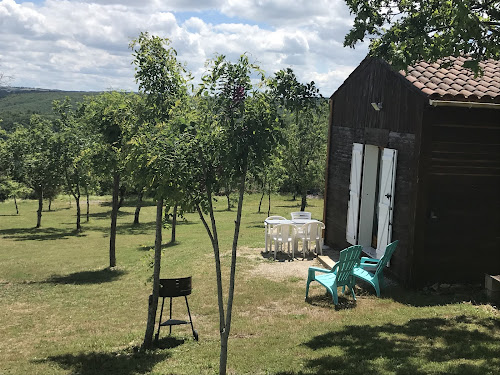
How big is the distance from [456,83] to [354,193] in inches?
133

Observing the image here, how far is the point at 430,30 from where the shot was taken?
19.0 feet

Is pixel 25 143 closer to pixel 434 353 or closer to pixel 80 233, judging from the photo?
pixel 80 233

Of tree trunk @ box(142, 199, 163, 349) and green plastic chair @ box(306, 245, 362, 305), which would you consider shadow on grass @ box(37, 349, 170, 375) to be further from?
green plastic chair @ box(306, 245, 362, 305)

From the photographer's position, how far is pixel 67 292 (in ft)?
37.5

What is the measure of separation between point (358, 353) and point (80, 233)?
69.3 ft

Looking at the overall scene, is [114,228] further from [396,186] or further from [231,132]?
[231,132]

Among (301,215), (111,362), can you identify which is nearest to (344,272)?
(111,362)

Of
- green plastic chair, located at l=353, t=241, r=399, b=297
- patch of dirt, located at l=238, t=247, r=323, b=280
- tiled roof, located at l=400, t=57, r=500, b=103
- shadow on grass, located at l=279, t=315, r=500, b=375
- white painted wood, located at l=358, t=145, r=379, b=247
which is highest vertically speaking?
tiled roof, located at l=400, t=57, r=500, b=103

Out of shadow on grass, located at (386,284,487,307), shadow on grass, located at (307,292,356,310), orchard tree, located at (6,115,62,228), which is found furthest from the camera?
orchard tree, located at (6,115,62,228)

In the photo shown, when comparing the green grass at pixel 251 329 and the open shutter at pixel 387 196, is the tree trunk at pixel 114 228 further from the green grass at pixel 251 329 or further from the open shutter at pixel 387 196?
the open shutter at pixel 387 196

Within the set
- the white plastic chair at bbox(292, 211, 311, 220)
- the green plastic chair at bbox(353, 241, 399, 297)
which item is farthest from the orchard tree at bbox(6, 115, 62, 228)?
the green plastic chair at bbox(353, 241, 399, 297)

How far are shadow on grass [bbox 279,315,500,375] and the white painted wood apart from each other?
393 centimetres

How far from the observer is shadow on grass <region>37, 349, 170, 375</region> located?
570cm

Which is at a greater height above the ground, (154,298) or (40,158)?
(40,158)
